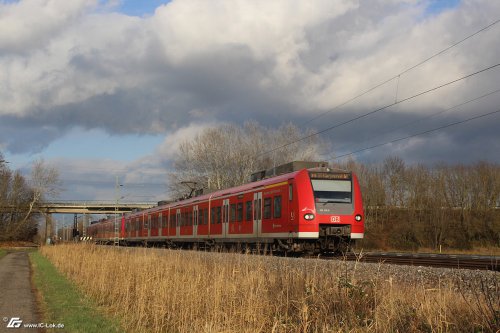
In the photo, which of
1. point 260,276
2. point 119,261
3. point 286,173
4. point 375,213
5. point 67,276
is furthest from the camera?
→ point 375,213

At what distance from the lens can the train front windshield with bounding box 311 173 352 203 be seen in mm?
21219

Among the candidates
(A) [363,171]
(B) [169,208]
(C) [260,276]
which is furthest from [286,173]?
(A) [363,171]

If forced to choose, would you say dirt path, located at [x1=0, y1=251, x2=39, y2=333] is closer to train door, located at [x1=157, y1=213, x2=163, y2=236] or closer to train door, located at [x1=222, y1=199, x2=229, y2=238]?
train door, located at [x1=222, y1=199, x2=229, y2=238]

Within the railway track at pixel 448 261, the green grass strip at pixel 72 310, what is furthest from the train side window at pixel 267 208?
the green grass strip at pixel 72 310

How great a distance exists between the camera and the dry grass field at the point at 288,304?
7219 millimetres

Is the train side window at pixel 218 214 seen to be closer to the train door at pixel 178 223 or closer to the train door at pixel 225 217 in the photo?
the train door at pixel 225 217

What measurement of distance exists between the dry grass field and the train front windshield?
28.4ft

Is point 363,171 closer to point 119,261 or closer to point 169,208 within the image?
point 169,208

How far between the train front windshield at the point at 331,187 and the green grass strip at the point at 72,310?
928 centimetres

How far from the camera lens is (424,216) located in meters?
64.9

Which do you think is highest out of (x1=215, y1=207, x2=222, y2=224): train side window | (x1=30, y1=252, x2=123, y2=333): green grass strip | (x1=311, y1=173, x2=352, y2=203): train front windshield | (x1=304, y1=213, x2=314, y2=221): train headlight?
(x1=311, y1=173, x2=352, y2=203): train front windshield

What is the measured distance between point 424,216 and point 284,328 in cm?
6050

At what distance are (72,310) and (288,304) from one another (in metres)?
5.34

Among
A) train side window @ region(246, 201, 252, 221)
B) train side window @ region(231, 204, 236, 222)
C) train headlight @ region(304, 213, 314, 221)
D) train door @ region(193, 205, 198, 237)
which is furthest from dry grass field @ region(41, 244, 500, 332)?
train door @ region(193, 205, 198, 237)
